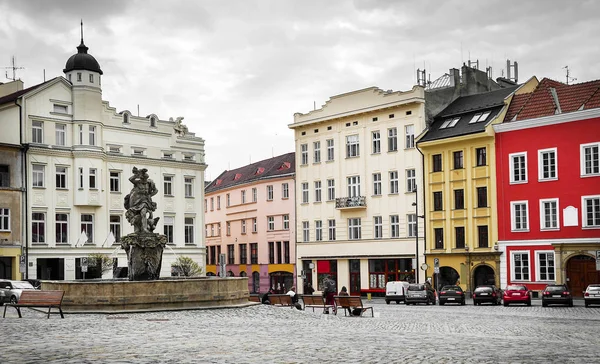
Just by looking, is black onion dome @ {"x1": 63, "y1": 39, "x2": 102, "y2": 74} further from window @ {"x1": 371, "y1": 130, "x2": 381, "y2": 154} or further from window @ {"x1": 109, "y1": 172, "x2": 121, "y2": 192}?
window @ {"x1": 371, "y1": 130, "x2": 381, "y2": 154}

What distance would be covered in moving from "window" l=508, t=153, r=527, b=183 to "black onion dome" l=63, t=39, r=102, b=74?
29728mm

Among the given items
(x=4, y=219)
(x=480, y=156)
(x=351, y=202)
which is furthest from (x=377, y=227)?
(x=4, y=219)

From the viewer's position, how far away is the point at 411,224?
199ft

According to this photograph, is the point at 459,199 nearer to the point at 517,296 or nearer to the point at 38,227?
the point at 517,296

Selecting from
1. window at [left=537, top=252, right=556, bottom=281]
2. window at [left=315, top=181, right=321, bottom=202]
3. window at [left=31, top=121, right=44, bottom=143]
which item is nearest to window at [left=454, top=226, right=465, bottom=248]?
window at [left=537, top=252, right=556, bottom=281]

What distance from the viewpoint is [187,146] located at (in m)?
66.4

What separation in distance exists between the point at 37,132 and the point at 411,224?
88.3ft

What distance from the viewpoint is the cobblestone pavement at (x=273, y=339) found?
14.8 metres

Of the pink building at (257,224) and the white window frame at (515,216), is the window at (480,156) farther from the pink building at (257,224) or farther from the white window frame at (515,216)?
the pink building at (257,224)

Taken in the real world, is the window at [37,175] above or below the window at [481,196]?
above

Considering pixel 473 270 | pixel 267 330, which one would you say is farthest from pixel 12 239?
pixel 267 330

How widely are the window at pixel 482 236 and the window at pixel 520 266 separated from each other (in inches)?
96.6

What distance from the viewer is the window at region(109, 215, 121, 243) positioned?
60.9m

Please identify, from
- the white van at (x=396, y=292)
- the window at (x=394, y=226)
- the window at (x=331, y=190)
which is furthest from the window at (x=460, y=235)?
the window at (x=331, y=190)
